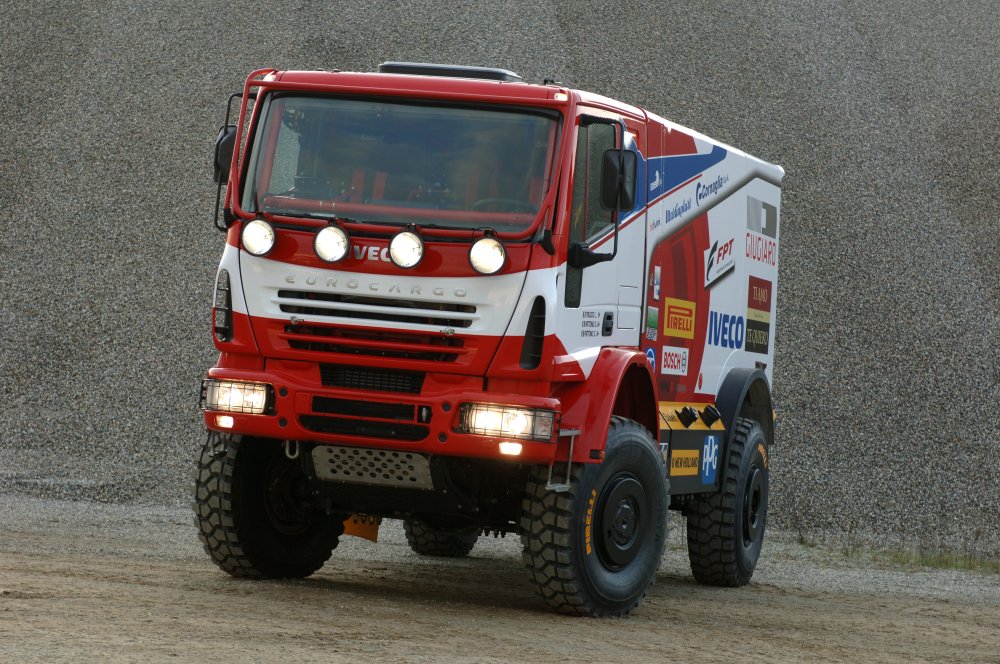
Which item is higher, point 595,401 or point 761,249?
point 761,249

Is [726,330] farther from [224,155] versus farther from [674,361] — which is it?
[224,155]

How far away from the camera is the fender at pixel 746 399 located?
10414 mm

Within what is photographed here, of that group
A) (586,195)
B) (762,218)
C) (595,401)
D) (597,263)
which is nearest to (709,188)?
(762,218)

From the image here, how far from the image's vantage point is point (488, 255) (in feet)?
23.2

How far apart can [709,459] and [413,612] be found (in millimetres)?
3455

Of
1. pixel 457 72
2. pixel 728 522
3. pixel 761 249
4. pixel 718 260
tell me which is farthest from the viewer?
pixel 761 249

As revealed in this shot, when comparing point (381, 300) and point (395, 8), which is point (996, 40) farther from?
point (381, 300)

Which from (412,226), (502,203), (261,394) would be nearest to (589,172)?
(502,203)

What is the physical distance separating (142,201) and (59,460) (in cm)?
760

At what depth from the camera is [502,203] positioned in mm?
7312

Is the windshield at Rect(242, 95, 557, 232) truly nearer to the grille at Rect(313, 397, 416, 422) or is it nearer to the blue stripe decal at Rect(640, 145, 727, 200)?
the grille at Rect(313, 397, 416, 422)

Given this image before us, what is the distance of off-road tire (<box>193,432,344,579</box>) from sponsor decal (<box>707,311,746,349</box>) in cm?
335

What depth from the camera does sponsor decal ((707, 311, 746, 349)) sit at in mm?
10164

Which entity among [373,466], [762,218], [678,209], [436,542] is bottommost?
[436,542]
